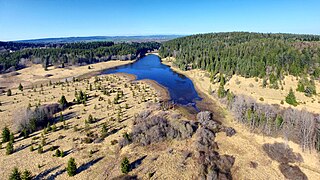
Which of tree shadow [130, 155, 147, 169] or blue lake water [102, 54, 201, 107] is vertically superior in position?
blue lake water [102, 54, 201, 107]

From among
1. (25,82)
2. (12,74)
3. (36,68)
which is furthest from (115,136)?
(36,68)

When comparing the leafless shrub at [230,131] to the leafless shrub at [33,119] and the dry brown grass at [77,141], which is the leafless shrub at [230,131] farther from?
the leafless shrub at [33,119]

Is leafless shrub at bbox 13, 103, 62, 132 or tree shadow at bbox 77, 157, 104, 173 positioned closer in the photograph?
tree shadow at bbox 77, 157, 104, 173

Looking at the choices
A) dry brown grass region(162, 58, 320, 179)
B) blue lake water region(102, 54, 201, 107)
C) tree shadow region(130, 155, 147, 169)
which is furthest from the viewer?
blue lake water region(102, 54, 201, 107)

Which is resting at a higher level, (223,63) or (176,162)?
(223,63)

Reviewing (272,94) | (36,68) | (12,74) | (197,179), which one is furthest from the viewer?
(36,68)

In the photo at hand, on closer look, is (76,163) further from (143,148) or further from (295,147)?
(295,147)

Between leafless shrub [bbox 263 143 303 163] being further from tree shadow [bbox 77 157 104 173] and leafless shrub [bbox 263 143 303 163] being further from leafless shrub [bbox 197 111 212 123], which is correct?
tree shadow [bbox 77 157 104 173]

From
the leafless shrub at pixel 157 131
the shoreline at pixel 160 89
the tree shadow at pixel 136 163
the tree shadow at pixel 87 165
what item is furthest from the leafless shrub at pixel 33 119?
the shoreline at pixel 160 89

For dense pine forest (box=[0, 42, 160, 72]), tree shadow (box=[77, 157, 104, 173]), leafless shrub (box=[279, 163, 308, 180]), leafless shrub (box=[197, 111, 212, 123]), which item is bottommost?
leafless shrub (box=[279, 163, 308, 180])

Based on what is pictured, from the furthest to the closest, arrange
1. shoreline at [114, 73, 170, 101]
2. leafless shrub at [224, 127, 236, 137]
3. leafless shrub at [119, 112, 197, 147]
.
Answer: shoreline at [114, 73, 170, 101] → leafless shrub at [224, 127, 236, 137] → leafless shrub at [119, 112, 197, 147]

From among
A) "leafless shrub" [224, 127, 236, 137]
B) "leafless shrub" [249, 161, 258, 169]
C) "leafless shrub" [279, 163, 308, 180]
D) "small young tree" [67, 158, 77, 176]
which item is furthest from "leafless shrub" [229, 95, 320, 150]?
"small young tree" [67, 158, 77, 176]
